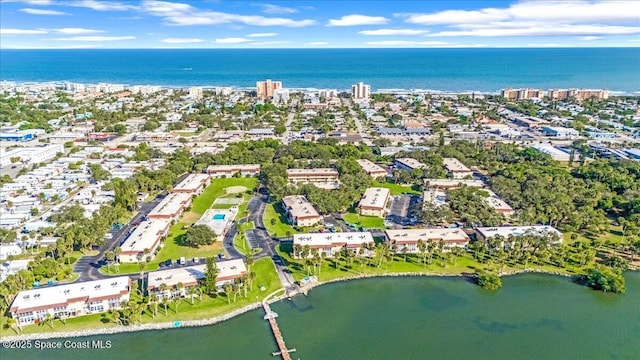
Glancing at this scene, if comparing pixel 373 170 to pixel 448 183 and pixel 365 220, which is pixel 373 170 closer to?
pixel 448 183

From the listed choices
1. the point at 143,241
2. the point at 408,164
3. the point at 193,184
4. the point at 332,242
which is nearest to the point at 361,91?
the point at 408,164

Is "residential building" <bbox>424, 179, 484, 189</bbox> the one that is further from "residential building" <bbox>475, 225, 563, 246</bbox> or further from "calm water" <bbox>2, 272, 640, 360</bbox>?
"calm water" <bbox>2, 272, 640, 360</bbox>

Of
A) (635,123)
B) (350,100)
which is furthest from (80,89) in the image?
(635,123)

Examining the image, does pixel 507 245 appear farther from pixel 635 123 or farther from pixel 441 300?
pixel 635 123

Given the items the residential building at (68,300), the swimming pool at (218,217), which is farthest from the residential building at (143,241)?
the residential building at (68,300)

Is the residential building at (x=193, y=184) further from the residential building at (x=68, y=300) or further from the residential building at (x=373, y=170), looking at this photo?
the residential building at (x=68, y=300)

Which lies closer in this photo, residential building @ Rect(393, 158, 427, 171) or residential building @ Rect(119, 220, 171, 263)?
residential building @ Rect(119, 220, 171, 263)

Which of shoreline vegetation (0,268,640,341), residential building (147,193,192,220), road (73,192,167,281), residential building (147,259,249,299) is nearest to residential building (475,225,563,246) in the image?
shoreline vegetation (0,268,640,341)

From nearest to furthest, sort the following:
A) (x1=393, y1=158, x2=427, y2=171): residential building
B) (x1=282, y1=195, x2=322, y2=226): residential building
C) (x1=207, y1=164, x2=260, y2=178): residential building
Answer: (x1=282, y1=195, x2=322, y2=226): residential building → (x1=393, y1=158, x2=427, y2=171): residential building → (x1=207, y1=164, x2=260, y2=178): residential building

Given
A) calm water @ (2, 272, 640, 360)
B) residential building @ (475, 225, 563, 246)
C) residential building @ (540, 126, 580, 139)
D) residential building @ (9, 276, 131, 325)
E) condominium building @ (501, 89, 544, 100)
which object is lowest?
calm water @ (2, 272, 640, 360)
